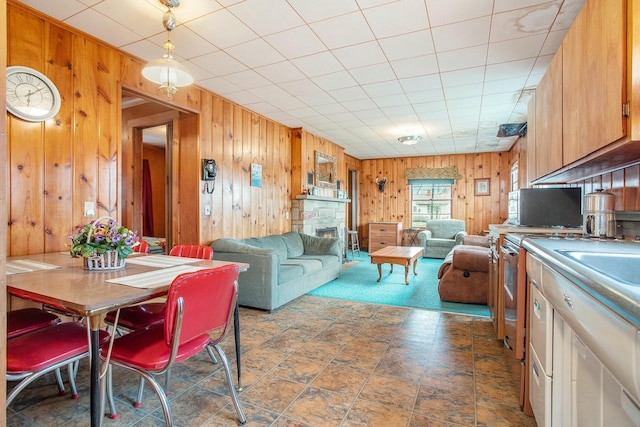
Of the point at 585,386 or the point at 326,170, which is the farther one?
the point at 326,170

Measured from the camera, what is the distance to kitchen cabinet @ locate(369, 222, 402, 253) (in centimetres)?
771

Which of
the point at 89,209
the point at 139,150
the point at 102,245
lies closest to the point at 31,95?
the point at 89,209

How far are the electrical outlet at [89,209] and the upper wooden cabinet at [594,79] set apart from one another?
3377mm

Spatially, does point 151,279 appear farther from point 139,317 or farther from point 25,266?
point 25,266

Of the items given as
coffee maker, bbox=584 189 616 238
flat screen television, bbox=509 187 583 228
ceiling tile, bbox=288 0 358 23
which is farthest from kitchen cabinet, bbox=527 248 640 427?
ceiling tile, bbox=288 0 358 23

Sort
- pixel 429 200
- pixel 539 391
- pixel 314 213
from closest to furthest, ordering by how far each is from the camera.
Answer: pixel 539 391 → pixel 314 213 → pixel 429 200

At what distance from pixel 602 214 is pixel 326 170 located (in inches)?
187

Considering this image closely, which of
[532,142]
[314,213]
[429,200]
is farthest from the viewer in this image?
[429,200]

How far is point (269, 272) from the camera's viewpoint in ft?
11.0

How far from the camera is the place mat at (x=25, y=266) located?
1746mm

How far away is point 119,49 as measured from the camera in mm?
2773

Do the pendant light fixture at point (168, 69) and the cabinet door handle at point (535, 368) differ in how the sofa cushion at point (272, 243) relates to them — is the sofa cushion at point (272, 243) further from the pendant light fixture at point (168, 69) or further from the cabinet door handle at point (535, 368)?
A: the cabinet door handle at point (535, 368)

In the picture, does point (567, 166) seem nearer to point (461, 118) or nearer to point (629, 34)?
point (629, 34)

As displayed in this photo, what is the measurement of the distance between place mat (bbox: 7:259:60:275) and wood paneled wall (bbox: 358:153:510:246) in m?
7.40
